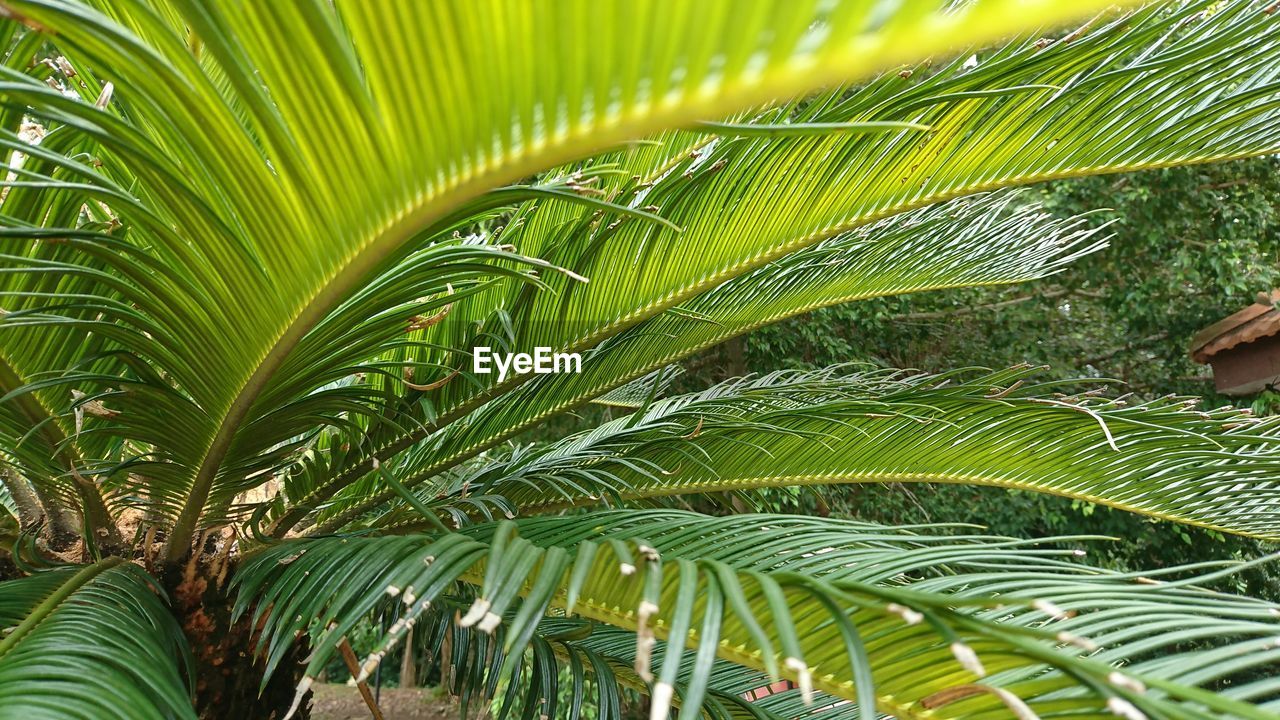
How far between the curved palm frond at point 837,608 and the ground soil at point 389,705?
4.02 metres

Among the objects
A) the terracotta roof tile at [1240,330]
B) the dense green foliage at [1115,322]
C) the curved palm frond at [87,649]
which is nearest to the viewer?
the curved palm frond at [87,649]

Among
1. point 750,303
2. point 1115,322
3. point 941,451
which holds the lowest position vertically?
point 941,451

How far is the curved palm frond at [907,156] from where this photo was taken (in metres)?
0.76

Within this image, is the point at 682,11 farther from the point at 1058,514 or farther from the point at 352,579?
the point at 1058,514

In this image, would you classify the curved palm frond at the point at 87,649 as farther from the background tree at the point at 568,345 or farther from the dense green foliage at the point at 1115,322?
the dense green foliage at the point at 1115,322

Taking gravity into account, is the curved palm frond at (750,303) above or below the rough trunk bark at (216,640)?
above

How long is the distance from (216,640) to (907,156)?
3.31 feet

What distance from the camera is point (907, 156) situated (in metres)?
0.86

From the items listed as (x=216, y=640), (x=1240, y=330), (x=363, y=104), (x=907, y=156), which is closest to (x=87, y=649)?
(x=216, y=640)

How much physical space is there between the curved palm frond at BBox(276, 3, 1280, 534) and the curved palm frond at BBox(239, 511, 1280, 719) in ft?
0.88

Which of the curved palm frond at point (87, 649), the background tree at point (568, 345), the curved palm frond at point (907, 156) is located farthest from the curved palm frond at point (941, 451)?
the curved palm frond at point (87, 649)

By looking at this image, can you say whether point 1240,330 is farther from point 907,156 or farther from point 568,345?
point 568,345

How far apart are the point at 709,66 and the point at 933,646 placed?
0.40m

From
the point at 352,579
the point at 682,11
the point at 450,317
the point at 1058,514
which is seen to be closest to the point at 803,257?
the point at 450,317
